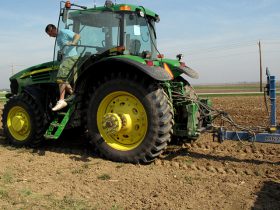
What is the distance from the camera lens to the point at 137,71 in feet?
18.2

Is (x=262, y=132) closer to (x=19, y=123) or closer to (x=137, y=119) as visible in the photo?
(x=137, y=119)

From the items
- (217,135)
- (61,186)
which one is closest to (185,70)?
(217,135)

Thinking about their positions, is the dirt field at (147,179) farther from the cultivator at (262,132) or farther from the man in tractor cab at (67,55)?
the man in tractor cab at (67,55)

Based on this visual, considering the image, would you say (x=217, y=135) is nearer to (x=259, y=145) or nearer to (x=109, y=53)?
(x=259, y=145)

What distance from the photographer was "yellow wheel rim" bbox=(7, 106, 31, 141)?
22.2 feet

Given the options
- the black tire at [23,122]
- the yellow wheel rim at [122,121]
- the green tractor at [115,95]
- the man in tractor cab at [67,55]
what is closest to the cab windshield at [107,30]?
the green tractor at [115,95]

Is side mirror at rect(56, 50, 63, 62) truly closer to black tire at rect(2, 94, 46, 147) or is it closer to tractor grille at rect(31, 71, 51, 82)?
tractor grille at rect(31, 71, 51, 82)

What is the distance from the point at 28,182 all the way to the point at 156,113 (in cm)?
197

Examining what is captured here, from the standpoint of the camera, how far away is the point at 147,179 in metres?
4.77

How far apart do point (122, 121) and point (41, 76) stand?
2.15 metres

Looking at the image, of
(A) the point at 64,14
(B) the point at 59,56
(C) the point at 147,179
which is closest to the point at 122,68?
(B) the point at 59,56

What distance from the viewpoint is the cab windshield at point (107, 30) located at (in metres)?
6.06

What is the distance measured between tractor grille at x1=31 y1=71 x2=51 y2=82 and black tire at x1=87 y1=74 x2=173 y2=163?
1.32 m

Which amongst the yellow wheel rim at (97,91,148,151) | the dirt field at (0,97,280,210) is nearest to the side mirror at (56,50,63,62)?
the yellow wheel rim at (97,91,148,151)
